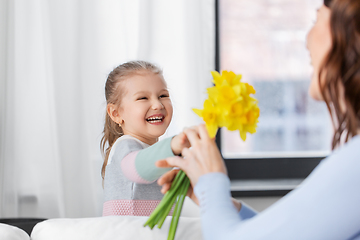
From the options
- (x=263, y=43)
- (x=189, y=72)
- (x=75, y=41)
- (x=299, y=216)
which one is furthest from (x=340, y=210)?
(x=263, y=43)

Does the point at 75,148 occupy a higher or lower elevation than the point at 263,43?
lower

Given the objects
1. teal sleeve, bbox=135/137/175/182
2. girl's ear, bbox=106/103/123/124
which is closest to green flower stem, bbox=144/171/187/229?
teal sleeve, bbox=135/137/175/182

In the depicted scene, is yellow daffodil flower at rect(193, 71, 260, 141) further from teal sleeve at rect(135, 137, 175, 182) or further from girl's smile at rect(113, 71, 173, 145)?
girl's smile at rect(113, 71, 173, 145)

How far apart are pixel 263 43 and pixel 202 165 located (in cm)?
167

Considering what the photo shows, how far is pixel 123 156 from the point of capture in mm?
1162

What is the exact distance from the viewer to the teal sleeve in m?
0.93

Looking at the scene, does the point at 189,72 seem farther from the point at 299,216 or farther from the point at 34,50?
the point at 299,216

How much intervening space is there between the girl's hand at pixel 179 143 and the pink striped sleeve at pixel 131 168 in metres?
0.16

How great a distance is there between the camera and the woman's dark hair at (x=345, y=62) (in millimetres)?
619

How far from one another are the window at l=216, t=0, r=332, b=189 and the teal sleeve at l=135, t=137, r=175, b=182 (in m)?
1.26

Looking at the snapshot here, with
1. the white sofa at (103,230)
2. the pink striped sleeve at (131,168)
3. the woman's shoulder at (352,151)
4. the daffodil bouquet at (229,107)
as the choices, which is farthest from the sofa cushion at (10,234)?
the woman's shoulder at (352,151)

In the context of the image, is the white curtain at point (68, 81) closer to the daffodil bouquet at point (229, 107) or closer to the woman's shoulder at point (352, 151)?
the daffodil bouquet at point (229, 107)

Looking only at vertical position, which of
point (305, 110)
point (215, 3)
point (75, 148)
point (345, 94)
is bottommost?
point (75, 148)

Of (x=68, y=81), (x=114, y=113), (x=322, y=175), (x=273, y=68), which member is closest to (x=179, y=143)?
(x=322, y=175)
